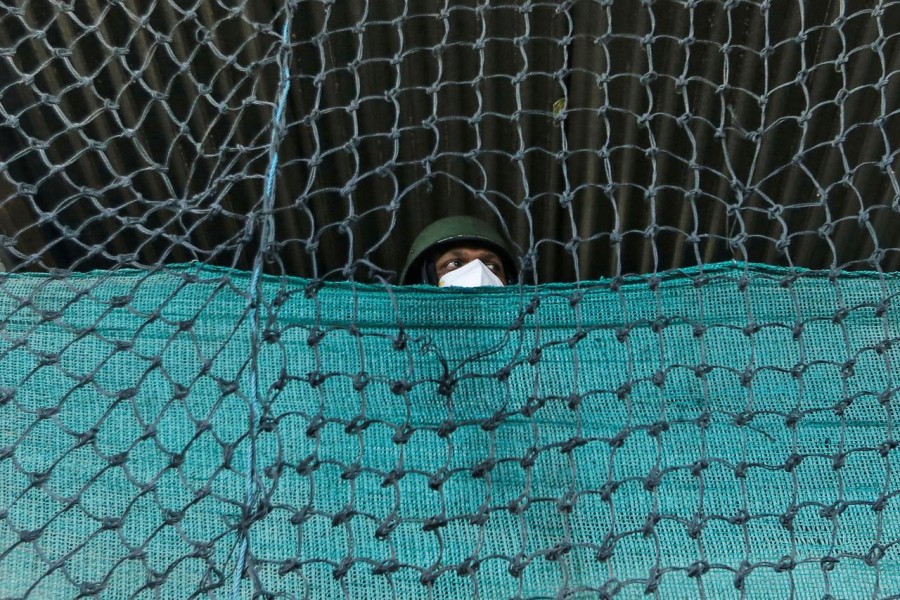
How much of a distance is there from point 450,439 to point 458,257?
106 cm

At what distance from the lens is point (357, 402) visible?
1.99m

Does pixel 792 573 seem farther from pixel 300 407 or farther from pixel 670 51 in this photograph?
pixel 670 51

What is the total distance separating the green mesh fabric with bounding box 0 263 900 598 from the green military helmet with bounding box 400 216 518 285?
28.1 inches

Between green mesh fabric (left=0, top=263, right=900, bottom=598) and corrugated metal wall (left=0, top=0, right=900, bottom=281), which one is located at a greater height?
corrugated metal wall (left=0, top=0, right=900, bottom=281)

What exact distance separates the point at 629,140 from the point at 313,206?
0.85 meters

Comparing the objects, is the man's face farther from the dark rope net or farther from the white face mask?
the dark rope net

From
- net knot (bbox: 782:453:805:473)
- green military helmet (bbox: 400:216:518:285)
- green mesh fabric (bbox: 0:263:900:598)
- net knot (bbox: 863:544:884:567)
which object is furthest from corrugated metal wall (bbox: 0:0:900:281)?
net knot (bbox: 863:544:884:567)

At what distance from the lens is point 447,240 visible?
2.76 m

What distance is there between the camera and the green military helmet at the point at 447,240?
278 cm

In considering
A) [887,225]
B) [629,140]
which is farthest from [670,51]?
[887,225]

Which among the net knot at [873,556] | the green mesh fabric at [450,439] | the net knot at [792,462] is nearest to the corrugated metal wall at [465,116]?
the green mesh fabric at [450,439]

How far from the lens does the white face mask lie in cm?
258

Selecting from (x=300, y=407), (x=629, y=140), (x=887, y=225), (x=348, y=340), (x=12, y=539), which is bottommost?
(x=12, y=539)

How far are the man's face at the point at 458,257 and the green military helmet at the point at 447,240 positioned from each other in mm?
17
